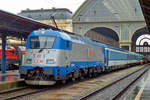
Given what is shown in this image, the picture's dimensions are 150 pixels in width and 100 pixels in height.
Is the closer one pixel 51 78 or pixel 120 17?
pixel 51 78

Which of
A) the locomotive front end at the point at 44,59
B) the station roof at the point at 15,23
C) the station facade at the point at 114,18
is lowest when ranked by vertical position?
the locomotive front end at the point at 44,59

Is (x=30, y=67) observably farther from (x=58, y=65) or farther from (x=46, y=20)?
(x=46, y=20)

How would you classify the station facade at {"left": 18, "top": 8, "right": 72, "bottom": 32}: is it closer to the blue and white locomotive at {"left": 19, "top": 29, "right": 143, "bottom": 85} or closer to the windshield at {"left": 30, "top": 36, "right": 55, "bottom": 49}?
the blue and white locomotive at {"left": 19, "top": 29, "right": 143, "bottom": 85}

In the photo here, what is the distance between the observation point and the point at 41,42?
48.4 feet

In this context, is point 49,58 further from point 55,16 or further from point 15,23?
point 55,16

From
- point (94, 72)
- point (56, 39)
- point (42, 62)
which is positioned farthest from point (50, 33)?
point (94, 72)

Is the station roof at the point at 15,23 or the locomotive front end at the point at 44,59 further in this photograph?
the station roof at the point at 15,23

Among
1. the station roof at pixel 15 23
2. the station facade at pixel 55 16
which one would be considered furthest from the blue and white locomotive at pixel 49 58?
the station facade at pixel 55 16

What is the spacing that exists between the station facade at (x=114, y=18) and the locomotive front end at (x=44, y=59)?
1597 inches

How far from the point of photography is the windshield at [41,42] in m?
14.6

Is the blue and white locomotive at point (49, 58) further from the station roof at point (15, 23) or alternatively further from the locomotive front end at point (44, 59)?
the station roof at point (15, 23)

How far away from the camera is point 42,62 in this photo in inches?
557

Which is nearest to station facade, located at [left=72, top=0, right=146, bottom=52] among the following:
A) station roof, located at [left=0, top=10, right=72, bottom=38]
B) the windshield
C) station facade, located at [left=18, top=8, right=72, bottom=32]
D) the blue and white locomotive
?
station facade, located at [left=18, top=8, right=72, bottom=32]

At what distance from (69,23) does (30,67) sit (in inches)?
1676
